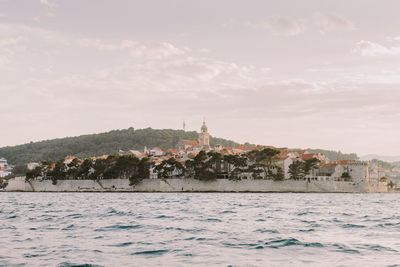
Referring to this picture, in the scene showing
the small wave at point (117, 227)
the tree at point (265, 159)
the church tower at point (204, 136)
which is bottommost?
the small wave at point (117, 227)

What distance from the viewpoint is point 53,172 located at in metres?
119

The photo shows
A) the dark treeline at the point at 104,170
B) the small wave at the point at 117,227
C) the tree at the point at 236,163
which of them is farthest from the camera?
the dark treeline at the point at 104,170

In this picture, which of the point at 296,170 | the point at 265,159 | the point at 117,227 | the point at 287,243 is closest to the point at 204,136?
the point at 265,159

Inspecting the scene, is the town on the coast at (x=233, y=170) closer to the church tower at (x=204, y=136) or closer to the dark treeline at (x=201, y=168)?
the dark treeline at (x=201, y=168)

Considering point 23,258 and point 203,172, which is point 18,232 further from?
point 203,172

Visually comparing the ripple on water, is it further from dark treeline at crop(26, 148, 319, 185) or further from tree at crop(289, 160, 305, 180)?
tree at crop(289, 160, 305, 180)

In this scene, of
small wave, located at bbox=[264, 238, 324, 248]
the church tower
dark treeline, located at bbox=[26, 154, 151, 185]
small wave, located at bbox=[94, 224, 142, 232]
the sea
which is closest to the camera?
the sea

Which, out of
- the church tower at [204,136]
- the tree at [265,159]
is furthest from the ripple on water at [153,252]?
the church tower at [204,136]

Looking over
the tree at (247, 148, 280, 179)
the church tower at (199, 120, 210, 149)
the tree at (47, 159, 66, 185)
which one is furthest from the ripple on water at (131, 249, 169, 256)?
the church tower at (199, 120, 210, 149)

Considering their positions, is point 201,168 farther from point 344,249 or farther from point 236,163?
point 344,249

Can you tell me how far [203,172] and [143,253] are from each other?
3477 inches

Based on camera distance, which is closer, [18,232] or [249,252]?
[249,252]

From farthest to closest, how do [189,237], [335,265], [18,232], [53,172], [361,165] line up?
[53,172], [361,165], [18,232], [189,237], [335,265]

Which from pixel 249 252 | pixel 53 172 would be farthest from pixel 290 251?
pixel 53 172
